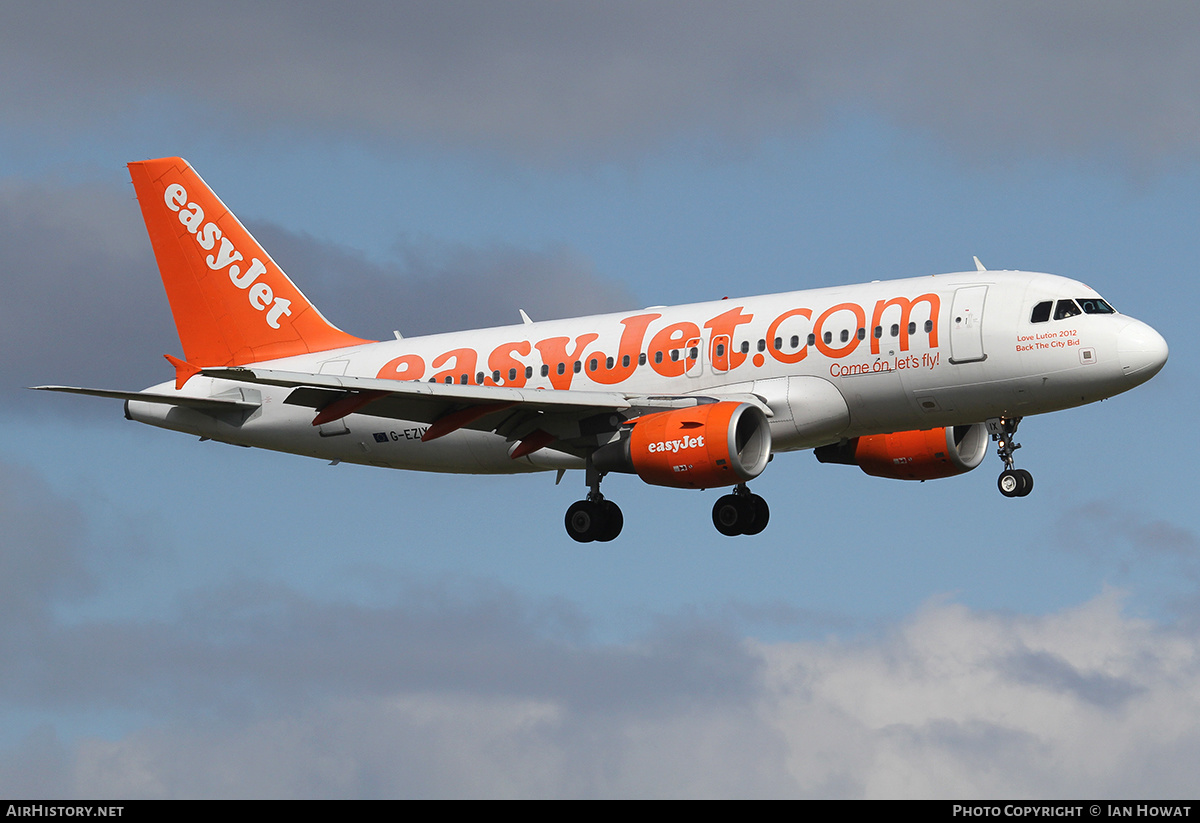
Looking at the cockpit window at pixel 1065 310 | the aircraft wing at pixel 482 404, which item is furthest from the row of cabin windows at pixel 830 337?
the cockpit window at pixel 1065 310

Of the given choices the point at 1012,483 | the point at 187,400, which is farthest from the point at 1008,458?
the point at 187,400

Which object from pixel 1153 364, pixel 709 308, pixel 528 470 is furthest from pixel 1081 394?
pixel 528 470

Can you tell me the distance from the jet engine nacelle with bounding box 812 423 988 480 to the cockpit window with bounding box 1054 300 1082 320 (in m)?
6.74

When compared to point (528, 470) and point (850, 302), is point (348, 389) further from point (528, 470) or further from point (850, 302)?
Result: point (850, 302)

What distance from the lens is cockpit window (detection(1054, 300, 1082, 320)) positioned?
36188 millimetres

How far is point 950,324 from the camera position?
36375 millimetres

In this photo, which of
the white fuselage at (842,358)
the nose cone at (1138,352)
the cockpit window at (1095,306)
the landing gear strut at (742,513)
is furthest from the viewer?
the landing gear strut at (742,513)

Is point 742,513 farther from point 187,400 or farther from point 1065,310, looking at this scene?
point 187,400

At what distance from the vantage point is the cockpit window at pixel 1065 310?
119ft

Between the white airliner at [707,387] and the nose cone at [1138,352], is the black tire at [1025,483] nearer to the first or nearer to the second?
the white airliner at [707,387]

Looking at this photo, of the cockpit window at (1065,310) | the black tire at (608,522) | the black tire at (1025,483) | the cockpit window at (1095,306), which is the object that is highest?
the cockpit window at (1095,306)

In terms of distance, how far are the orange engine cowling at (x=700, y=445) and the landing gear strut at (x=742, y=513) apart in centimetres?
446

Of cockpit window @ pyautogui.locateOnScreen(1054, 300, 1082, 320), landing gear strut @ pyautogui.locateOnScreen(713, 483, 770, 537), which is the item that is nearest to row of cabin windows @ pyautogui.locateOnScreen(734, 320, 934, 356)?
cockpit window @ pyautogui.locateOnScreen(1054, 300, 1082, 320)
